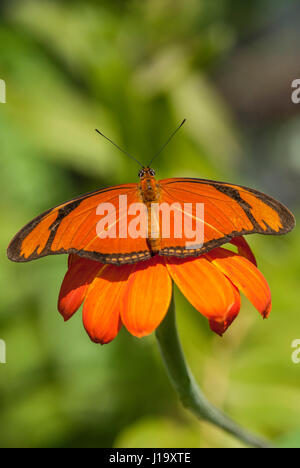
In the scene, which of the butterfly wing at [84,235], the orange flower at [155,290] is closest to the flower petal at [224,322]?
the orange flower at [155,290]

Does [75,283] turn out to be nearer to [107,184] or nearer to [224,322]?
[224,322]

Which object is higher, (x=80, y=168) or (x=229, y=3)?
(x=229, y=3)

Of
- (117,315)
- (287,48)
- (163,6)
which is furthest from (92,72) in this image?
(287,48)

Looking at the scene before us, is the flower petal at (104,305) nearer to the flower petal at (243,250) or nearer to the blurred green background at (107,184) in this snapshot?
the flower petal at (243,250)

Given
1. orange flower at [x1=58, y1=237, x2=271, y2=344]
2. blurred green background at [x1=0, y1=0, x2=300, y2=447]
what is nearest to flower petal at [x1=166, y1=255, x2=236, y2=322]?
orange flower at [x1=58, y1=237, x2=271, y2=344]

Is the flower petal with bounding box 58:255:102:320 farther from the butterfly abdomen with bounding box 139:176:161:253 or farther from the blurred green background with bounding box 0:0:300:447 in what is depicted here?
the blurred green background with bounding box 0:0:300:447

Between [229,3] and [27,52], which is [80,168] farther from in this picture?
[229,3]
